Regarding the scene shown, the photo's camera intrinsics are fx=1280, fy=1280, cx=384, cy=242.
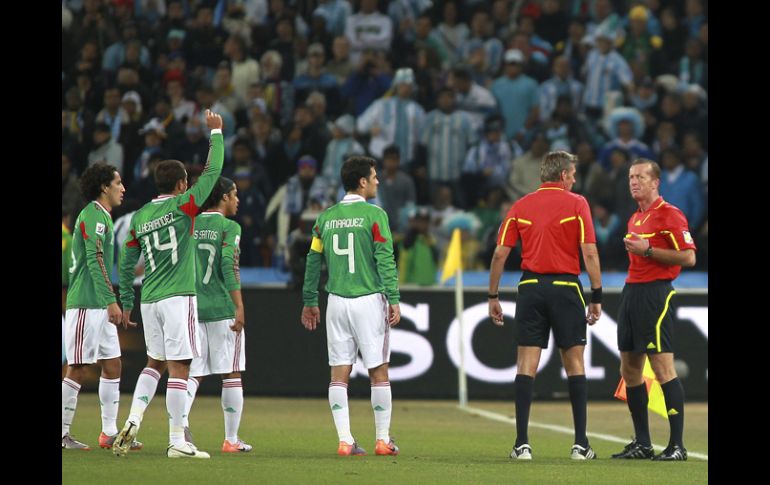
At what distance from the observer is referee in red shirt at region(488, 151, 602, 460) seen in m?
9.31

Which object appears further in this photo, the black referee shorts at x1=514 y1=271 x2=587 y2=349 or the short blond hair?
the short blond hair

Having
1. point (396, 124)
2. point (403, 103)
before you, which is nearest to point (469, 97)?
point (403, 103)

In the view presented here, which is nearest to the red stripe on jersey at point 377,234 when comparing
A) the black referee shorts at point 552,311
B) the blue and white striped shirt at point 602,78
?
the black referee shorts at point 552,311

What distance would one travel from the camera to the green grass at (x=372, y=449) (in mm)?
8203

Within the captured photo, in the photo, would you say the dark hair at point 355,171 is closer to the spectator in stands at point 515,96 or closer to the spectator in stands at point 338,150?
the spectator in stands at point 338,150

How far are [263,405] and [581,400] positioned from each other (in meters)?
6.77

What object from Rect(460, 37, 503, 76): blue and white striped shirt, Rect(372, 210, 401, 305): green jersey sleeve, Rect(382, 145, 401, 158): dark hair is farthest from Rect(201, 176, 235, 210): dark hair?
Rect(460, 37, 503, 76): blue and white striped shirt

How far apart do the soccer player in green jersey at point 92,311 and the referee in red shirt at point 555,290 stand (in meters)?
3.11

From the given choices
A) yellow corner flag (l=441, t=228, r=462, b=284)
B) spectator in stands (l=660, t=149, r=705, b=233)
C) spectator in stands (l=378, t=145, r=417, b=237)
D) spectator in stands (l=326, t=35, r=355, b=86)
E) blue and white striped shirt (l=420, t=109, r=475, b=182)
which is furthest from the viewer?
spectator in stands (l=326, t=35, r=355, b=86)

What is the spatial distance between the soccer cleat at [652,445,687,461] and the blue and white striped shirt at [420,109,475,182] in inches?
402

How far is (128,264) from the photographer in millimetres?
9734

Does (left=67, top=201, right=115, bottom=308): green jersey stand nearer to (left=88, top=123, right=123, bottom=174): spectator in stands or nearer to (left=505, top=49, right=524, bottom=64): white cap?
(left=88, top=123, right=123, bottom=174): spectator in stands
